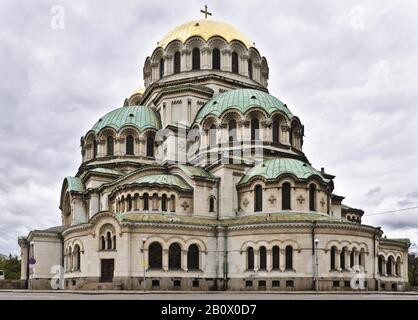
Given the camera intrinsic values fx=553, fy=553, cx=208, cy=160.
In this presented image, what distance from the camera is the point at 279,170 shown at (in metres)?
48.2

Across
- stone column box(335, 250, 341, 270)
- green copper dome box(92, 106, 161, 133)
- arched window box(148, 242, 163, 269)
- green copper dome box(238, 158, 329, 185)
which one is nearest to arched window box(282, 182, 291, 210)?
green copper dome box(238, 158, 329, 185)

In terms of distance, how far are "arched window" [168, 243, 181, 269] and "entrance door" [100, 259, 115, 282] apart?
4653 millimetres

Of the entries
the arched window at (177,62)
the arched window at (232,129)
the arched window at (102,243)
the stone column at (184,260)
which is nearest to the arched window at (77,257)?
the arched window at (102,243)

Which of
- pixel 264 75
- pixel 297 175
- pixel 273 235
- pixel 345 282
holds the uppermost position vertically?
pixel 264 75

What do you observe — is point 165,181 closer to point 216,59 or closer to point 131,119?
point 131,119

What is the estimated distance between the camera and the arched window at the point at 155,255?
44.8 metres

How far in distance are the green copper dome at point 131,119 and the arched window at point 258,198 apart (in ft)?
52.1

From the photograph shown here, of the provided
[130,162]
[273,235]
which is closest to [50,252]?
[130,162]

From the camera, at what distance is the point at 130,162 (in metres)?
57.8

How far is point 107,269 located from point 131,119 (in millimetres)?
19640

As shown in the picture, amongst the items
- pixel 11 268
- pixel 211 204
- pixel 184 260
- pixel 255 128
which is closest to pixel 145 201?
pixel 211 204

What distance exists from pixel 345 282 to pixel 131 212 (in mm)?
18761

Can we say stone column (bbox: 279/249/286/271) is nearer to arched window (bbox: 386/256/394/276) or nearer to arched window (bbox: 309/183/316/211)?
arched window (bbox: 309/183/316/211)
